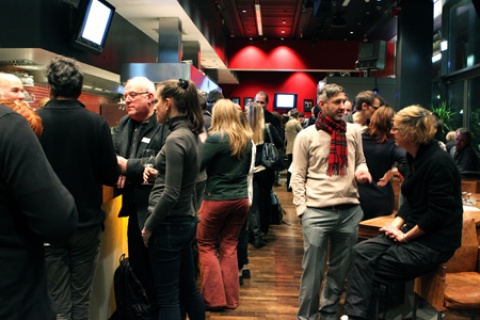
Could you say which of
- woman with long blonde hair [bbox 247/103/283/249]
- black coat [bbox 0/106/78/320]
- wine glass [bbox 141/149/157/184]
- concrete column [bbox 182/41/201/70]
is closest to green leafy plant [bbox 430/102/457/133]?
concrete column [bbox 182/41/201/70]

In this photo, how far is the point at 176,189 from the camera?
2.36 meters

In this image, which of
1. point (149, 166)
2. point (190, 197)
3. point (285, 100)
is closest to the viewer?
point (149, 166)

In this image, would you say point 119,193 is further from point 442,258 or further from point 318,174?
point 442,258

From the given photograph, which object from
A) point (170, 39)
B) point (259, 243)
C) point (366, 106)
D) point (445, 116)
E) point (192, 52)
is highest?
point (192, 52)

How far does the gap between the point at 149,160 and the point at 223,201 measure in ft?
3.74

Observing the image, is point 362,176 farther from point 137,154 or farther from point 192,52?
point 192,52

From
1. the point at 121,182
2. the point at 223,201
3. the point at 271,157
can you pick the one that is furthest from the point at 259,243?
the point at 121,182

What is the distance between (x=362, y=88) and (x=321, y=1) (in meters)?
3.24

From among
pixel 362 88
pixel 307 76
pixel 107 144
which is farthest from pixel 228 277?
pixel 307 76

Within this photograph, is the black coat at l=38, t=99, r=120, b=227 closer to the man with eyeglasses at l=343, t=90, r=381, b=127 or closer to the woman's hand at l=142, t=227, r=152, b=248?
the woman's hand at l=142, t=227, r=152, b=248

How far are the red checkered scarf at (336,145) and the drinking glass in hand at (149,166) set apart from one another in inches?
46.1

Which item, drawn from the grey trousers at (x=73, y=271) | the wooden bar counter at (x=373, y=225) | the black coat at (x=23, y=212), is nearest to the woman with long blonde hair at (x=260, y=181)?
the wooden bar counter at (x=373, y=225)

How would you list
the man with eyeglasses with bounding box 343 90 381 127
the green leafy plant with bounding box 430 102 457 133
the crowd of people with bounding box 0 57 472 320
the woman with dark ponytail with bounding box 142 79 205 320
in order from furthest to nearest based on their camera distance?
the green leafy plant with bounding box 430 102 457 133
the man with eyeglasses with bounding box 343 90 381 127
the woman with dark ponytail with bounding box 142 79 205 320
the crowd of people with bounding box 0 57 472 320

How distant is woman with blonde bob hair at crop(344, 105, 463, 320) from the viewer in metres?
2.70
